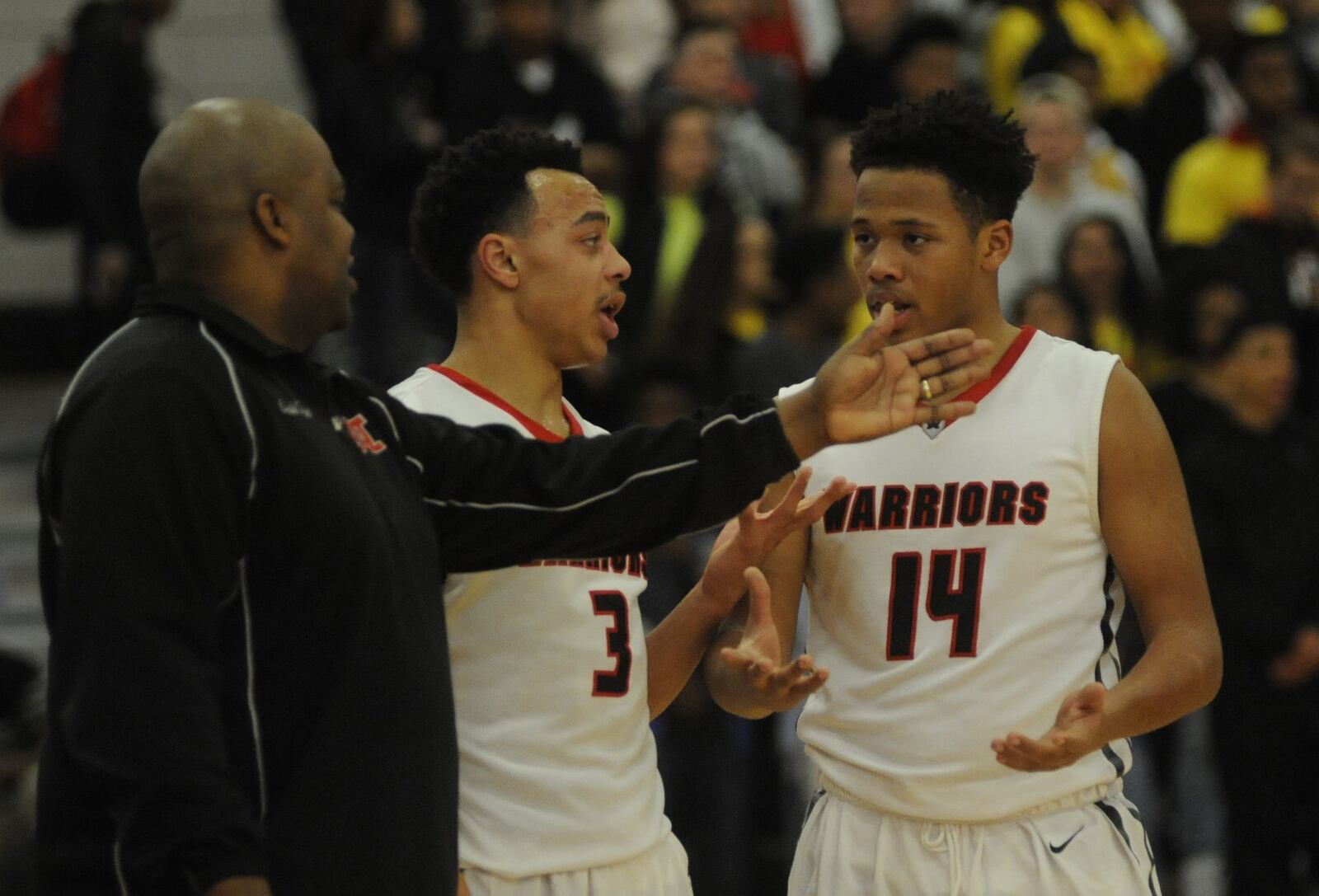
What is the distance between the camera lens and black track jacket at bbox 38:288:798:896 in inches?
122

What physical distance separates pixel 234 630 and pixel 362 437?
502 millimetres

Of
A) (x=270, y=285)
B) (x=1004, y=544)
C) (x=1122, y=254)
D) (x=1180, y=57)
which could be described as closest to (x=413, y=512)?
(x=270, y=285)

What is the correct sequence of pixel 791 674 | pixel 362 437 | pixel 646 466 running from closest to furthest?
pixel 362 437 → pixel 646 466 → pixel 791 674

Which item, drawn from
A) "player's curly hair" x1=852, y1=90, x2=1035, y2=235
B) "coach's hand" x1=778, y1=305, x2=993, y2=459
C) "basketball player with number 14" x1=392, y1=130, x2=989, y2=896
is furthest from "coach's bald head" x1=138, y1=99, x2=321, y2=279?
"player's curly hair" x1=852, y1=90, x2=1035, y2=235

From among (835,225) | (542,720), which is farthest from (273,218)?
(835,225)

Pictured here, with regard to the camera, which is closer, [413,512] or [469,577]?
[413,512]

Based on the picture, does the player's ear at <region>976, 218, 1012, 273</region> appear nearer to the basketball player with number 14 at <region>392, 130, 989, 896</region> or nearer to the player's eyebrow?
the player's eyebrow

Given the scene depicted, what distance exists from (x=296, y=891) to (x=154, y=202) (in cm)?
116

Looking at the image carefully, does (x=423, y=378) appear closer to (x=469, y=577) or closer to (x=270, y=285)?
Result: (x=469, y=577)

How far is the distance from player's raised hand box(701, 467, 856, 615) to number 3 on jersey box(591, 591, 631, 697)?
0.96 ft

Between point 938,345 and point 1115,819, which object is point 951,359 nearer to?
point 938,345

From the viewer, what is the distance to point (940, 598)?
14.5ft

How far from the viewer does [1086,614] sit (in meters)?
4.41

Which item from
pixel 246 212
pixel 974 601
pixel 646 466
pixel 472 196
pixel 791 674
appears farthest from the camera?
pixel 472 196
